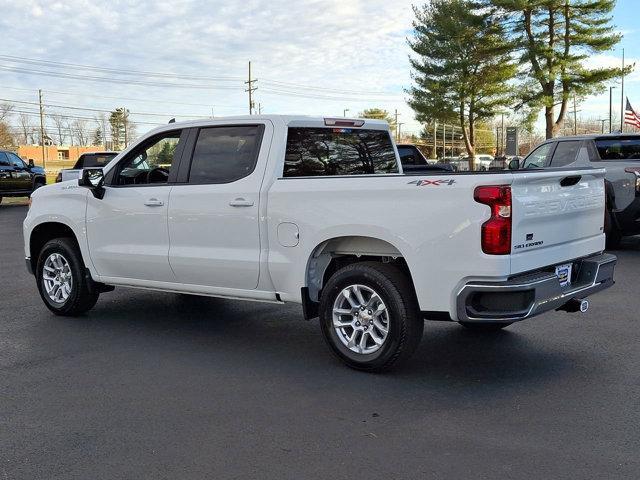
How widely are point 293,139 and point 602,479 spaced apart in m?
3.55

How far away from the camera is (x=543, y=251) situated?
4.75 metres

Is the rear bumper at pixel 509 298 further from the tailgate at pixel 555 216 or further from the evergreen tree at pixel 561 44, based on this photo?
the evergreen tree at pixel 561 44

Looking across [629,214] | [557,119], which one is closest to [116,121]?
[557,119]

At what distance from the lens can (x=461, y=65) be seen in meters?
37.1

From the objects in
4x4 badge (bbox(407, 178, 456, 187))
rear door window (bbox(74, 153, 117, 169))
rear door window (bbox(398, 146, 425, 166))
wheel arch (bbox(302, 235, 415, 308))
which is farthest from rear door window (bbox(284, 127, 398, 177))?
rear door window (bbox(74, 153, 117, 169))

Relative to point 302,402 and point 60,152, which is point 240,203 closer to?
point 302,402

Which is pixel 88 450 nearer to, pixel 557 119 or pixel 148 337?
pixel 148 337

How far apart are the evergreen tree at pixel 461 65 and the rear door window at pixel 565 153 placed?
76.8 feet

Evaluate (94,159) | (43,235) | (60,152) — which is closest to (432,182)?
(43,235)

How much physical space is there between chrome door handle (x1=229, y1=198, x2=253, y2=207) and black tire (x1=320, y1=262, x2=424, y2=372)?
934 mm

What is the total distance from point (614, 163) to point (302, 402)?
8148 millimetres

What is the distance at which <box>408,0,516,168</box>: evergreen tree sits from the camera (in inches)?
1346

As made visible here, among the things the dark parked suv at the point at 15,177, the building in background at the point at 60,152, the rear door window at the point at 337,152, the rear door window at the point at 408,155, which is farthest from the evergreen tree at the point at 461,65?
the building in background at the point at 60,152

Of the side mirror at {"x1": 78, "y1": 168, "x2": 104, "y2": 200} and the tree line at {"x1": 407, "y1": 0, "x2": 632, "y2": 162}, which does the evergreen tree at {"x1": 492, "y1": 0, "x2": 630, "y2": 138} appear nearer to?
the tree line at {"x1": 407, "y1": 0, "x2": 632, "y2": 162}
